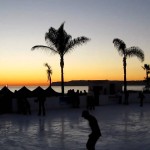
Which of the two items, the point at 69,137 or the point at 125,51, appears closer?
the point at 69,137

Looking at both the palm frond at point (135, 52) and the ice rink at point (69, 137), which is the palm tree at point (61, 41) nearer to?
the palm frond at point (135, 52)

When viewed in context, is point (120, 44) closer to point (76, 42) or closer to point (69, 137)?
point (76, 42)

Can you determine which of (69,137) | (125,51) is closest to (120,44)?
(125,51)

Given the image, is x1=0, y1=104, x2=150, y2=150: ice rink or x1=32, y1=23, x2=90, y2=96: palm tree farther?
x1=32, y1=23, x2=90, y2=96: palm tree

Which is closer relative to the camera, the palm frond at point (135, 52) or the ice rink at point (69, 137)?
the ice rink at point (69, 137)

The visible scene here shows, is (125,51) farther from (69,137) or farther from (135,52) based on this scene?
(69,137)

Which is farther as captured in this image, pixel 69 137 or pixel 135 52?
pixel 135 52

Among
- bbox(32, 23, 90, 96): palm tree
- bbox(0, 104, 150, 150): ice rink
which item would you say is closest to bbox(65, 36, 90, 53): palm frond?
bbox(32, 23, 90, 96): palm tree

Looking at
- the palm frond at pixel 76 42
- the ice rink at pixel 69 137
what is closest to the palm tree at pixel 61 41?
the palm frond at pixel 76 42

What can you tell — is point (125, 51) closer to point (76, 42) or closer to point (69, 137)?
point (76, 42)

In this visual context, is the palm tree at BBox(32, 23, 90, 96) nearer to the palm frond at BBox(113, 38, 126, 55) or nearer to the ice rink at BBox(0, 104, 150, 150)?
the palm frond at BBox(113, 38, 126, 55)

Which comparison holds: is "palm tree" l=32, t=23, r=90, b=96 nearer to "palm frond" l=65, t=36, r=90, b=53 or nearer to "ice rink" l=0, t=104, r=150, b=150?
"palm frond" l=65, t=36, r=90, b=53

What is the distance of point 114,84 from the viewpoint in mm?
42438

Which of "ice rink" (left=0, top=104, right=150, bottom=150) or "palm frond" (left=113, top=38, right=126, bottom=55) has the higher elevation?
"palm frond" (left=113, top=38, right=126, bottom=55)
